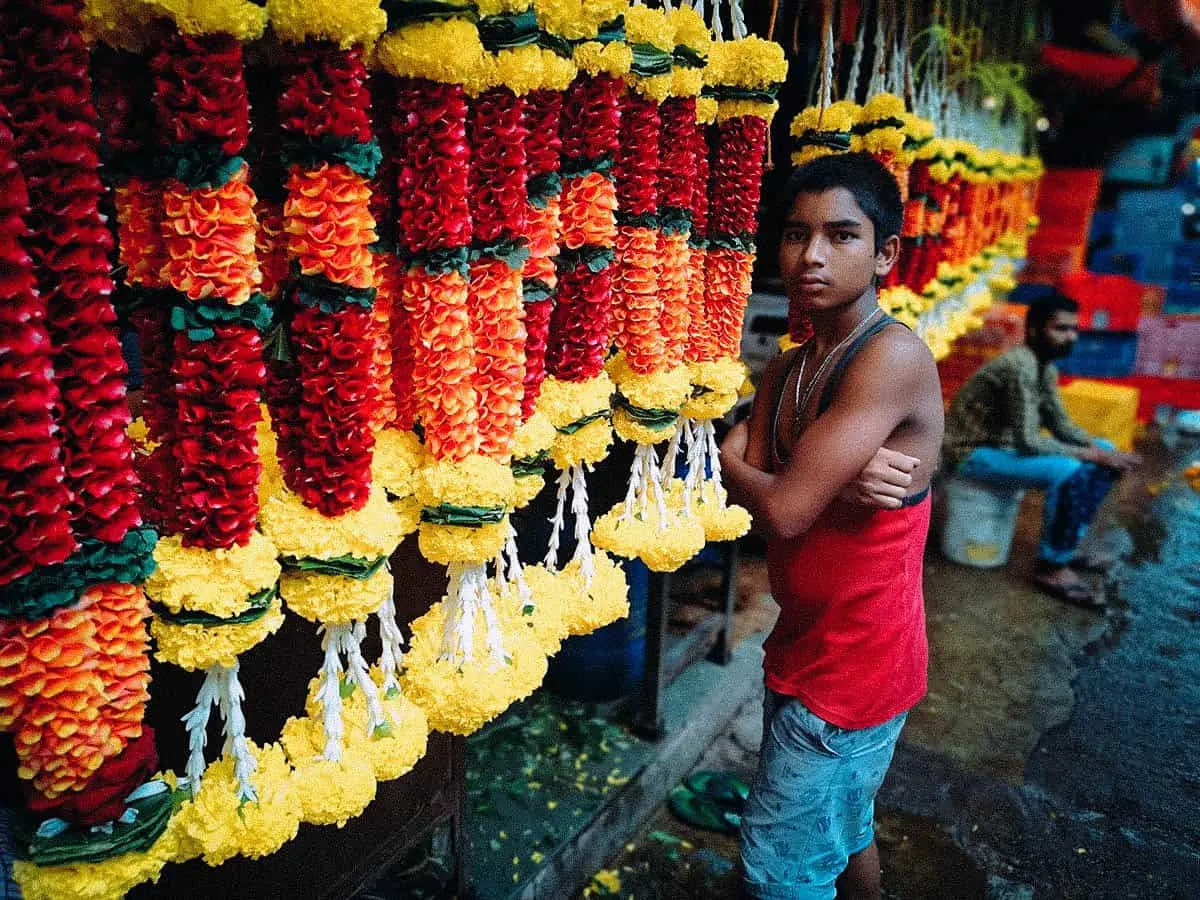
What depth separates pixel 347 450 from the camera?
3.49 feet

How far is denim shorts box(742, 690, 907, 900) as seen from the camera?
168 cm

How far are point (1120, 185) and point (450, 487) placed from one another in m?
11.4

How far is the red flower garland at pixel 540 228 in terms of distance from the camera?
128cm

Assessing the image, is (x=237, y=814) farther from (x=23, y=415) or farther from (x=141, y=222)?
(x=141, y=222)

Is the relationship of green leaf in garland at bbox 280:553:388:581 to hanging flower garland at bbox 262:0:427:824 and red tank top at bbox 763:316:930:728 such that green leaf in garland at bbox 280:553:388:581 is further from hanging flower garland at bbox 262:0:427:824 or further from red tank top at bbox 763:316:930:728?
red tank top at bbox 763:316:930:728

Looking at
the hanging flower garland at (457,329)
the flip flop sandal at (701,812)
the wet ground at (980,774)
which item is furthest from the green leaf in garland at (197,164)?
the flip flop sandal at (701,812)

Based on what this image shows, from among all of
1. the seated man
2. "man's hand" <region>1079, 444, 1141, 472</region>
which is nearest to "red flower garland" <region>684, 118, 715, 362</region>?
the seated man

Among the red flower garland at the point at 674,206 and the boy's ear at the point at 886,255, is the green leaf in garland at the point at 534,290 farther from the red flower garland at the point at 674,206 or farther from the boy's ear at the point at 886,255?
the boy's ear at the point at 886,255

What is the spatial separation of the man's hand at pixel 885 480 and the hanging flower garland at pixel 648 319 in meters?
0.36

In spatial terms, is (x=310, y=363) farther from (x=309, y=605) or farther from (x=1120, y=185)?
(x=1120, y=185)

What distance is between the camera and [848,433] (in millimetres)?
1494

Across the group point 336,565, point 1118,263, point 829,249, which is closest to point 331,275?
point 336,565

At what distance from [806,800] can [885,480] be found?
0.70 m

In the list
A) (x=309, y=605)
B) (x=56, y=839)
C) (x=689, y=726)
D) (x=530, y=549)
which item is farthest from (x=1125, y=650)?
(x=56, y=839)
